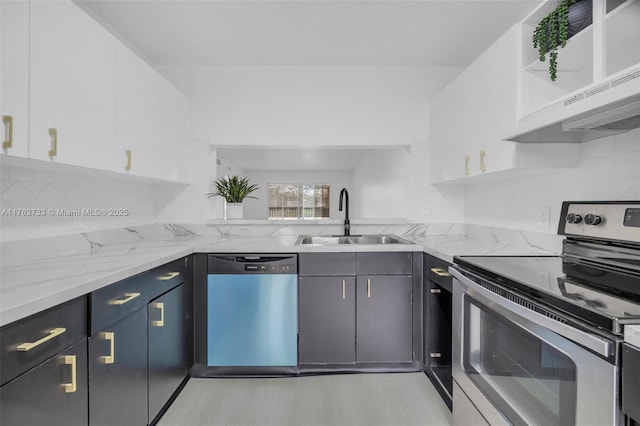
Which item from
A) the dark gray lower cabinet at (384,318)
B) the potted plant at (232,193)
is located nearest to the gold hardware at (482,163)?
the dark gray lower cabinet at (384,318)

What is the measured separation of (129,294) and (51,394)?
0.47 metres

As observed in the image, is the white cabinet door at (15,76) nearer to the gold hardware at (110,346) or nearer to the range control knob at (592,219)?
the gold hardware at (110,346)

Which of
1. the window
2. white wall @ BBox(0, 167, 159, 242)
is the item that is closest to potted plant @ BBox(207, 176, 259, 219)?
white wall @ BBox(0, 167, 159, 242)

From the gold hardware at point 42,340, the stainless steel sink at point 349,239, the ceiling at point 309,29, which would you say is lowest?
the gold hardware at point 42,340

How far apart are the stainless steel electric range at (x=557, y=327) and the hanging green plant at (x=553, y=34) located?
67 cm

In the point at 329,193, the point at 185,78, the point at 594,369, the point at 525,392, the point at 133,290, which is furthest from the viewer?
the point at 329,193

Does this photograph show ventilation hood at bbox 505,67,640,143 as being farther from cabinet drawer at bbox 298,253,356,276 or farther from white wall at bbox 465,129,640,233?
cabinet drawer at bbox 298,253,356,276

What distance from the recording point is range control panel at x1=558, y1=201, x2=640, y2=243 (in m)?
1.30

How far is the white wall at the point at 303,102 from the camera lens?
280 cm

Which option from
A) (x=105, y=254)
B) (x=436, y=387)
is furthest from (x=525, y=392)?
(x=105, y=254)

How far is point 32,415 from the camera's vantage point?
92 centimetres

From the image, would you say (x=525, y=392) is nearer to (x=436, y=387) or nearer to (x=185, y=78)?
(x=436, y=387)

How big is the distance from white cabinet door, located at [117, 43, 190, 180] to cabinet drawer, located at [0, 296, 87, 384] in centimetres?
102

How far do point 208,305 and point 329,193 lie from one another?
819 cm
